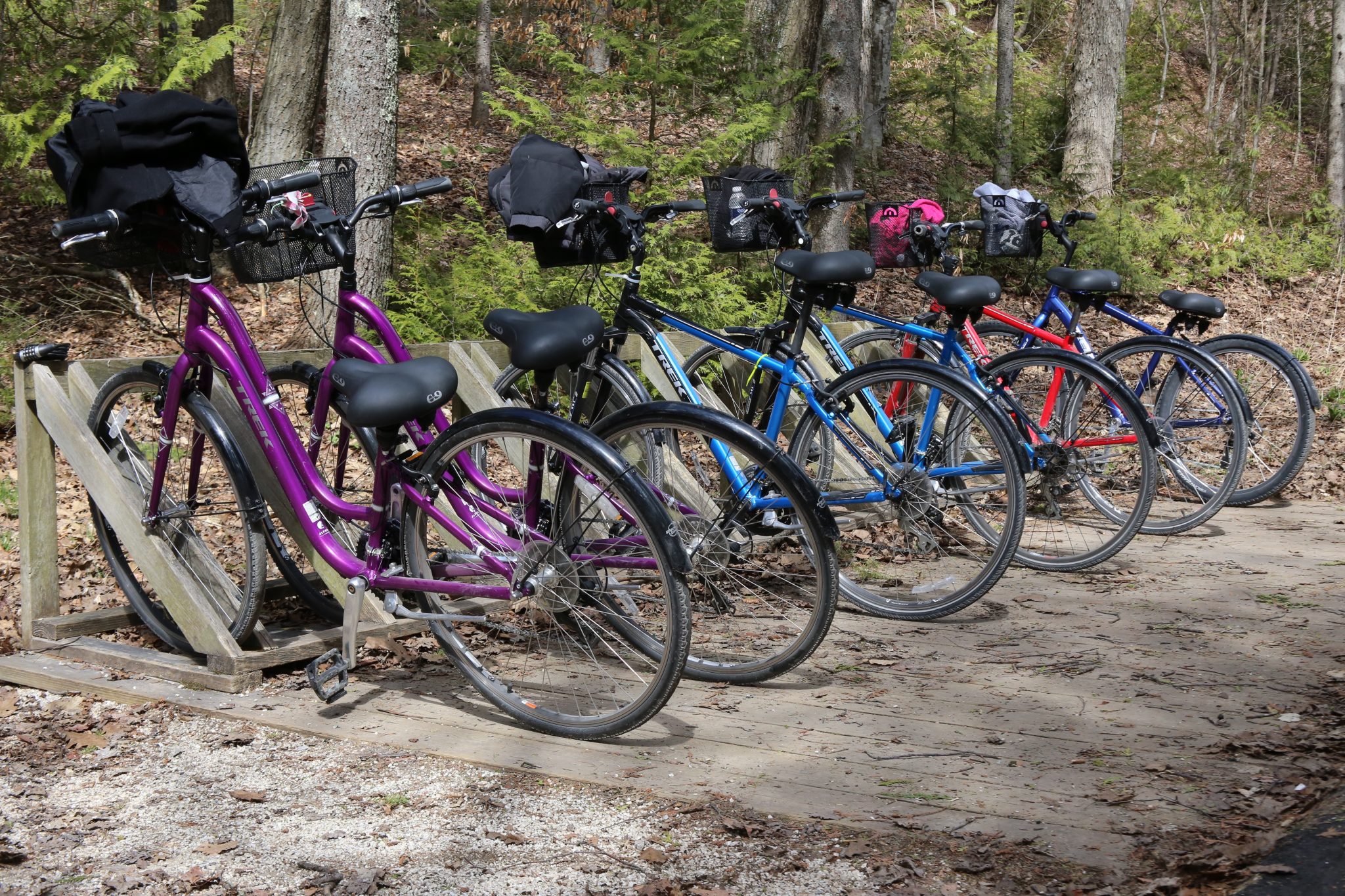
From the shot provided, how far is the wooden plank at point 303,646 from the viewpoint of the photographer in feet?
12.2

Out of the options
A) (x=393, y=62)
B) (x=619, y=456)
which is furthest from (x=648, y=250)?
(x=619, y=456)

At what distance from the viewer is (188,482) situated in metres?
3.92

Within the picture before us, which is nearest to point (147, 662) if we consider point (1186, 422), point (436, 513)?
point (436, 513)

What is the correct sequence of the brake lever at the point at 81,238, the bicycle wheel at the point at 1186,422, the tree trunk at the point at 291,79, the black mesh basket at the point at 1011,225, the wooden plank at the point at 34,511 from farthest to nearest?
the tree trunk at the point at 291,79 → the black mesh basket at the point at 1011,225 → the bicycle wheel at the point at 1186,422 → the wooden plank at the point at 34,511 → the brake lever at the point at 81,238

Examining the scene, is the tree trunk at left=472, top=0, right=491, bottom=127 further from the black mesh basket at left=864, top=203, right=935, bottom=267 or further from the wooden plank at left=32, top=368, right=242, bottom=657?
the wooden plank at left=32, top=368, right=242, bottom=657

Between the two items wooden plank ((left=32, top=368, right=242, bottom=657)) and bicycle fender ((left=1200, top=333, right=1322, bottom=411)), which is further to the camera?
bicycle fender ((left=1200, top=333, right=1322, bottom=411))

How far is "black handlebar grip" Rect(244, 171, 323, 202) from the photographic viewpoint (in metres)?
3.50

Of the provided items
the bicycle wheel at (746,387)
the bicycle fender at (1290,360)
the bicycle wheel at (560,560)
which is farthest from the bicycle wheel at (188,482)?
the bicycle fender at (1290,360)

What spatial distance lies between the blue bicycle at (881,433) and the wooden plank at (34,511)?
1574 millimetres

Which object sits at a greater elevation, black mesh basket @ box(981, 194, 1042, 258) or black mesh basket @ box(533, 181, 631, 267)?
black mesh basket @ box(981, 194, 1042, 258)

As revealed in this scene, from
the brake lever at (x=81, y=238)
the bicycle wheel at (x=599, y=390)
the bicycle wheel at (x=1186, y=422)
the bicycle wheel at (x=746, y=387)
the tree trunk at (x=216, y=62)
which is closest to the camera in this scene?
the brake lever at (x=81, y=238)

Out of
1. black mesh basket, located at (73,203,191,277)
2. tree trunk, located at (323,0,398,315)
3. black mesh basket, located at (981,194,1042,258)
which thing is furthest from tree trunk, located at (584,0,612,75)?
black mesh basket, located at (73,203,191,277)

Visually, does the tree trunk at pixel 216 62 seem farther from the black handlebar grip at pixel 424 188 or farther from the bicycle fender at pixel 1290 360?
the bicycle fender at pixel 1290 360

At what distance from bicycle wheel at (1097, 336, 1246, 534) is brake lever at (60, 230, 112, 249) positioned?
4.51 meters
